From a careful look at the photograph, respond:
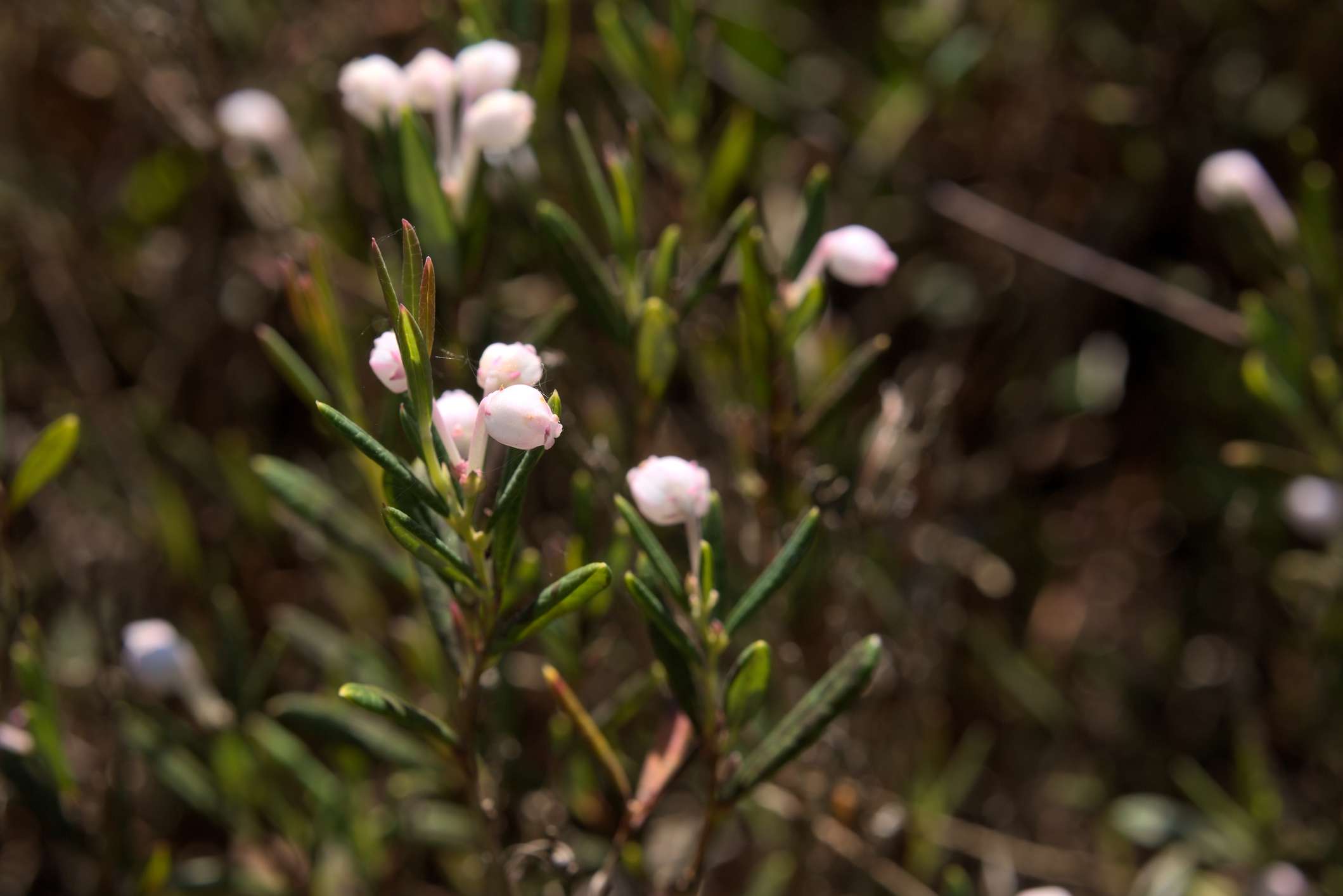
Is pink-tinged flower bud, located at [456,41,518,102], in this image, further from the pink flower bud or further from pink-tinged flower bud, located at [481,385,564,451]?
pink-tinged flower bud, located at [481,385,564,451]

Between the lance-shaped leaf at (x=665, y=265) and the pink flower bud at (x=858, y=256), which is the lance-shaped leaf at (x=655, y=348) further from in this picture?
the pink flower bud at (x=858, y=256)

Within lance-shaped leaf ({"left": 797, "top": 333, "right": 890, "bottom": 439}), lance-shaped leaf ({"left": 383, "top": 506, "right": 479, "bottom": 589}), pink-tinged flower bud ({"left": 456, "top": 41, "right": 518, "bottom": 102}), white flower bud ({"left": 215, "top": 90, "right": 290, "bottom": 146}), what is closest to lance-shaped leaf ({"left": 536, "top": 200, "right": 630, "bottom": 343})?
pink-tinged flower bud ({"left": 456, "top": 41, "right": 518, "bottom": 102})

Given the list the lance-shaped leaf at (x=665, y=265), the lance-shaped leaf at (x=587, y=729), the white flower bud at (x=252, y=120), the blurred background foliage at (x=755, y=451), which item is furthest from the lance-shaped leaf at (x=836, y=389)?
the white flower bud at (x=252, y=120)

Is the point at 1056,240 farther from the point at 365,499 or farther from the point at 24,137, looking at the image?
the point at 24,137

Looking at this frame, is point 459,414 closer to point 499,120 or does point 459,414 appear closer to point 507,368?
point 507,368

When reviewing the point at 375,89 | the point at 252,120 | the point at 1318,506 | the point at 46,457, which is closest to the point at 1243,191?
the point at 1318,506

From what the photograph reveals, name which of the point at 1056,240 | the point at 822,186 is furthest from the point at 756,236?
the point at 1056,240
